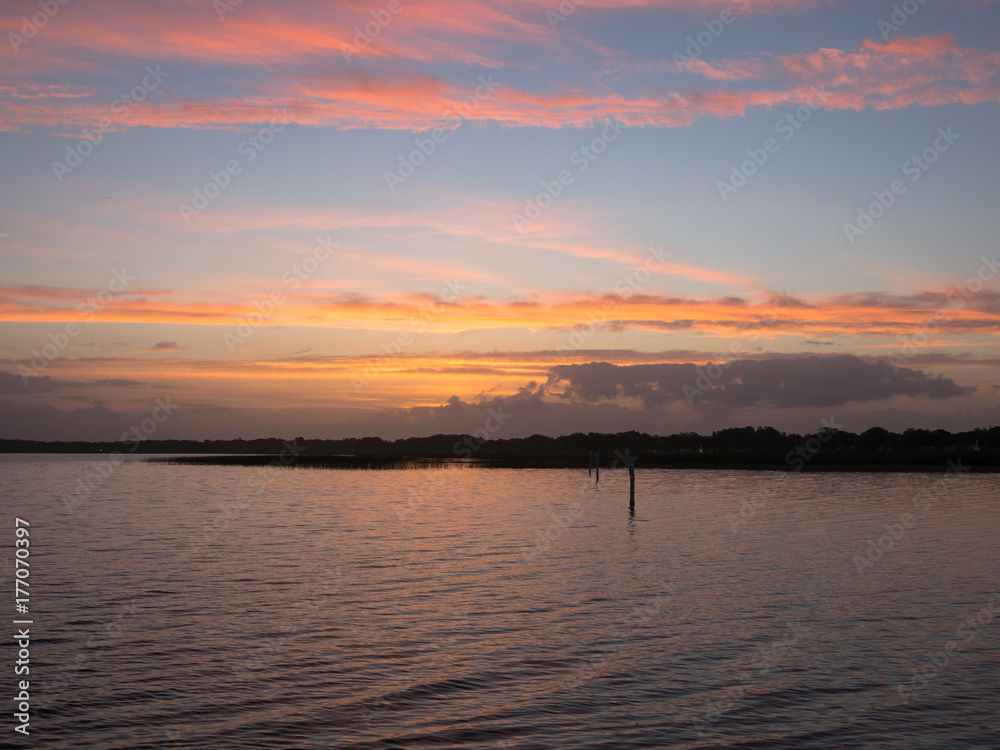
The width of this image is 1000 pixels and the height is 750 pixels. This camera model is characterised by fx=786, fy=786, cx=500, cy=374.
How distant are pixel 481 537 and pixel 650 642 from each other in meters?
24.8

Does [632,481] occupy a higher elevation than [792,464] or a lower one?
higher

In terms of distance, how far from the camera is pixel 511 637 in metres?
22.6

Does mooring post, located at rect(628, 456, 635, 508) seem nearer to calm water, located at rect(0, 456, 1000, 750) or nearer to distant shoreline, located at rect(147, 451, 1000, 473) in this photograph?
calm water, located at rect(0, 456, 1000, 750)

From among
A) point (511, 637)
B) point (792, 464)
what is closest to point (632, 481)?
point (511, 637)

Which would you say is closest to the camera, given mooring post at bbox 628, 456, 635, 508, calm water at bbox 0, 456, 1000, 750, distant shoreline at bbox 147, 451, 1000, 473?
calm water at bbox 0, 456, 1000, 750

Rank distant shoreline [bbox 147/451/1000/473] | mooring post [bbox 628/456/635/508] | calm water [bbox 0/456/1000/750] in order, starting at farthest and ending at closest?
distant shoreline [bbox 147/451/1000/473] < mooring post [bbox 628/456/635/508] < calm water [bbox 0/456/1000/750]

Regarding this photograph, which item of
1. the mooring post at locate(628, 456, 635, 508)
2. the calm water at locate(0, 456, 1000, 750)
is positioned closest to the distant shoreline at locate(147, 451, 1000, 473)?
the mooring post at locate(628, 456, 635, 508)

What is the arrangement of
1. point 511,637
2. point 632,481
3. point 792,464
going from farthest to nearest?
point 792,464 < point 632,481 < point 511,637

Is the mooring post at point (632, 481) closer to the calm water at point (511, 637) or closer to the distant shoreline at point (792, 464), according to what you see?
the calm water at point (511, 637)

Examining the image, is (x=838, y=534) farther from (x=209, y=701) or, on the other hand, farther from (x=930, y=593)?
(x=209, y=701)

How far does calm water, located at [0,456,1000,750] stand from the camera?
1579 centimetres

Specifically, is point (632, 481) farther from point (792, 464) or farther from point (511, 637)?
point (792, 464)

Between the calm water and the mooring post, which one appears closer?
the calm water

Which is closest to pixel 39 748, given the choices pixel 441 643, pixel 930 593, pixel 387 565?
pixel 441 643
